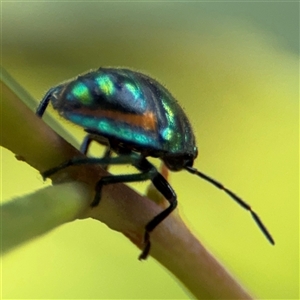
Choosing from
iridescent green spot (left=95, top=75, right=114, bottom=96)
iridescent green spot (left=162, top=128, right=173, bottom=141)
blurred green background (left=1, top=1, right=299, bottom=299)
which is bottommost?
blurred green background (left=1, top=1, right=299, bottom=299)

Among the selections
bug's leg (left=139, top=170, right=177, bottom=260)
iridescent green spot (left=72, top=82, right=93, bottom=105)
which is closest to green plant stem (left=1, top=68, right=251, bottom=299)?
bug's leg (left=139, top=170, right=177, bottom=260)

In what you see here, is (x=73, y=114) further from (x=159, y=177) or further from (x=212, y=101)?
(x=212, y=101)

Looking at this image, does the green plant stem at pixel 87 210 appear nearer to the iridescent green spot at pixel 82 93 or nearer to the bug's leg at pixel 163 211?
the bug's leg at pixel 163 211

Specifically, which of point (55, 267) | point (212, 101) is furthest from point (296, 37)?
point (55, 267)

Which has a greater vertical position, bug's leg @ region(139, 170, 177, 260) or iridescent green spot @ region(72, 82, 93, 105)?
iridescent green spot @ region(72, 82, 93, 105)

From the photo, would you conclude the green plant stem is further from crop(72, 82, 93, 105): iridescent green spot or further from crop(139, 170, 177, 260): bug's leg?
crop(72, 82, 93, 105): iridescent green spot

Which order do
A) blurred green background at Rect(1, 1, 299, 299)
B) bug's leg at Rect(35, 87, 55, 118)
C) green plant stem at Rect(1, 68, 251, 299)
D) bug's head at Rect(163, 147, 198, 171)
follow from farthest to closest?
blurred green background at Rect(1, 1, 299, 299), bug's head at Rect(163, 147, 198, 171), bug's leg at Rect(35, 87, 55, 118), green plant stem at Rect(1, 68, 251, 299)

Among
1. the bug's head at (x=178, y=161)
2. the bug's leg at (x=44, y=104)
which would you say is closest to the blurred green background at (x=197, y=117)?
the bug's head at (x=178, y=161)
